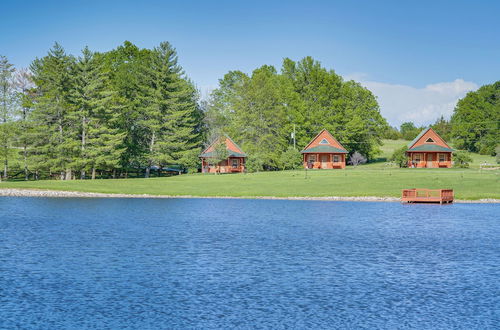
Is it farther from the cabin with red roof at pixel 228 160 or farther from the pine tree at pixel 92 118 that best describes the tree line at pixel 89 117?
the cabin with red roof at pixel 228 160

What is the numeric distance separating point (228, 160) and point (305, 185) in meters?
35.1

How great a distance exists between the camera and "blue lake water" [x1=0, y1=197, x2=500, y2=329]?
18625 millimetres

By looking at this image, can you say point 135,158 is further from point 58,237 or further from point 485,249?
point 485,249

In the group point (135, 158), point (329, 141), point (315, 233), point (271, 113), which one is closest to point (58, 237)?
point (315, 233)

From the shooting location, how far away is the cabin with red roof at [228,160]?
330ft

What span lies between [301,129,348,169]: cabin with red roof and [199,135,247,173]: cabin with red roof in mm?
11809

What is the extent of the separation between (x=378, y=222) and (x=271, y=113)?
195 ft

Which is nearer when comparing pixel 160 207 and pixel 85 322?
pixel 85 322

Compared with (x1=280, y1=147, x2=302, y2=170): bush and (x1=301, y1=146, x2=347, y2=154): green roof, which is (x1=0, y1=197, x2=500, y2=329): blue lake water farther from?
(x1=301, y1=146, x2=347, y2=154): green roof

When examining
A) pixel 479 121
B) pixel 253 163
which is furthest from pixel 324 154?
pixel 479 121

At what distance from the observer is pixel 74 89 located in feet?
268

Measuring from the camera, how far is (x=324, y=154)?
104 m

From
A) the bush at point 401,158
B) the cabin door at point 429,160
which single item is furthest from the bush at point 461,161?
the bush at point 401,158

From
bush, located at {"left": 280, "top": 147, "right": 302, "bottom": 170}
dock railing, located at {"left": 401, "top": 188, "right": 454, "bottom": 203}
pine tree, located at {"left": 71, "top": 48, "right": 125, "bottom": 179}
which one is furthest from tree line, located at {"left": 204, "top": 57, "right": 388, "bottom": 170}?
dock railing, located at {"left": 401, "top": 188, "right": 454, "bottom": 203}
